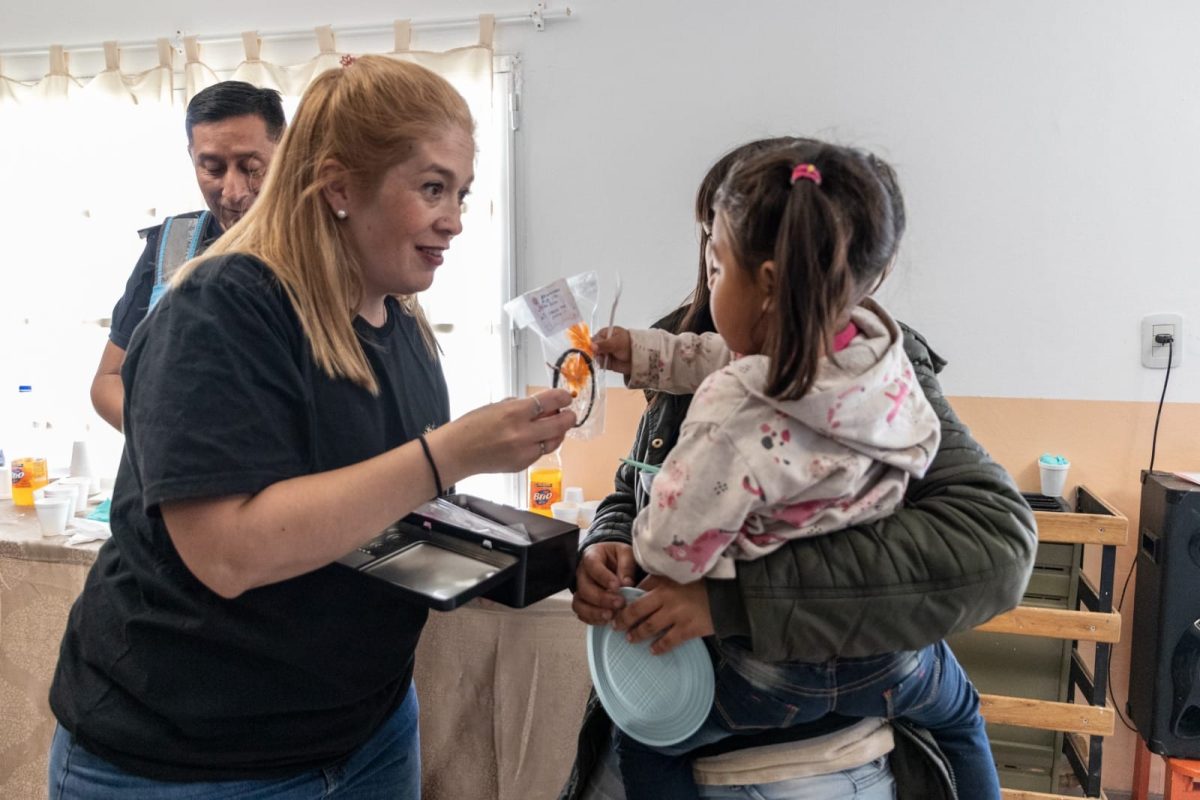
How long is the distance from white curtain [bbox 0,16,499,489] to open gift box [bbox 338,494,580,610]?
5.65 feet

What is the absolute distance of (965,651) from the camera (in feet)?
7.71

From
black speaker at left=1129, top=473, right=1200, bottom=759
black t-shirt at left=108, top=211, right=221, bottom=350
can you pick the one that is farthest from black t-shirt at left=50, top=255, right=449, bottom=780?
black speaker at left=1129, top=473, right=1200, bottom=759

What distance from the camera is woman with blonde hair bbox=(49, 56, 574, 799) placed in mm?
825

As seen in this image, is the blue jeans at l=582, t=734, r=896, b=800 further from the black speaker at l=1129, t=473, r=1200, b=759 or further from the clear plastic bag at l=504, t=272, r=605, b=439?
the black speaker at l=1129, t=473, r=1200, b=759

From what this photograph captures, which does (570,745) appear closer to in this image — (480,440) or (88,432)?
(480,440)

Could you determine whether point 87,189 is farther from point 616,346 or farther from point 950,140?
point 950,140

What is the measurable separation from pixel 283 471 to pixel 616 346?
50 centimetres

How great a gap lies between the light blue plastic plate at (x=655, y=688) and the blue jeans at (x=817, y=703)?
0.03 meters

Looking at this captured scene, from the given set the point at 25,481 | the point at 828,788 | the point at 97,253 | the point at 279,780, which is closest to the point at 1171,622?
the point at 828,788

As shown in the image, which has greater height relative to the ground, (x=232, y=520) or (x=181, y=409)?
(x=181, y=409)

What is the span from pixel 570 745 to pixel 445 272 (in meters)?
1.54

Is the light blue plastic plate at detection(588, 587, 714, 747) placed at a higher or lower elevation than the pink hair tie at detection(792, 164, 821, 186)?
lower

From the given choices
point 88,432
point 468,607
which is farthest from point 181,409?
point 88,432

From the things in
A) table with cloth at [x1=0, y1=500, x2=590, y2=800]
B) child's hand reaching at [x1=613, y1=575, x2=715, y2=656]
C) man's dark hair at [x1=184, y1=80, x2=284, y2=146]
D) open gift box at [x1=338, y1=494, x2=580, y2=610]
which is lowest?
table with cloth at [x1=0, y1=500, x2=590, y2=800]
